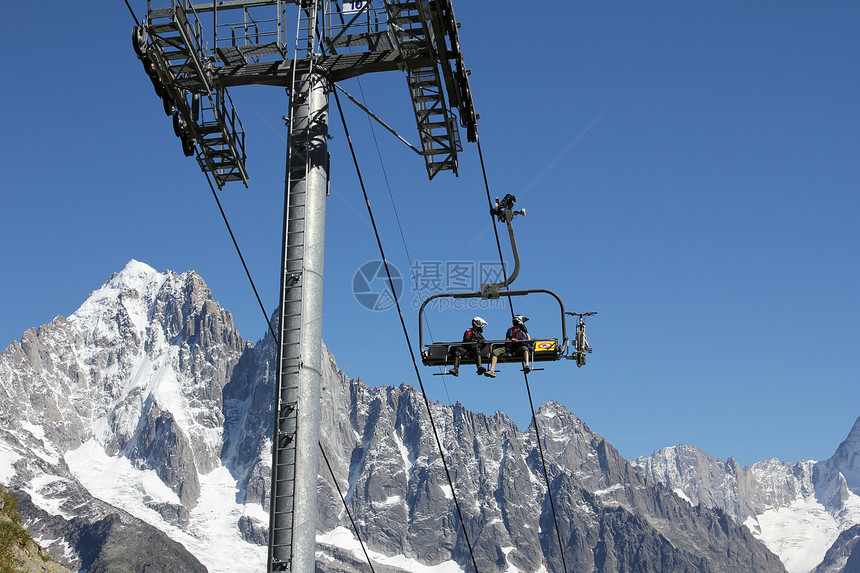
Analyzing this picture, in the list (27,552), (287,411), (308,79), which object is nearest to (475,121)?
(308,79)

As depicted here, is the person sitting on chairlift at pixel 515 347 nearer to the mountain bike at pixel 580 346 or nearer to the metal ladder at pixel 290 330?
the mountain bike at pixel 580 346

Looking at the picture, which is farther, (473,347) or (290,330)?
(473,347)

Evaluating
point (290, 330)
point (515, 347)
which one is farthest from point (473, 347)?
point (290, 330)

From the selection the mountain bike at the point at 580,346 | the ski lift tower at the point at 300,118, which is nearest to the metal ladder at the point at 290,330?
the ski lift tower at the point at 300,118

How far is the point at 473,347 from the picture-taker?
22656 millimetres

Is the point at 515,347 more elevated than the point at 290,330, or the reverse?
the point at 515,347

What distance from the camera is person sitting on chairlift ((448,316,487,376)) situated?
2249cm

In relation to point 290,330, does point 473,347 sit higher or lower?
higher

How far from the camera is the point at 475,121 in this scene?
18.9m

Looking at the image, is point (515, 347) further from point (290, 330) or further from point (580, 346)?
point (290, 330)

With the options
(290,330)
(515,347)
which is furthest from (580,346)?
(290,330)

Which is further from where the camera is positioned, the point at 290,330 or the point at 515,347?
the point at 515,347

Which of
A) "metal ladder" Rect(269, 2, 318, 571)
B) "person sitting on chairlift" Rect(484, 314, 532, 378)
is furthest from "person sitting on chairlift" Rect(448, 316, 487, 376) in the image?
"metal ladder" Rect(269, 2, 318, 571)

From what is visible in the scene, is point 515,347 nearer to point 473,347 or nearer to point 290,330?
point 473,347
